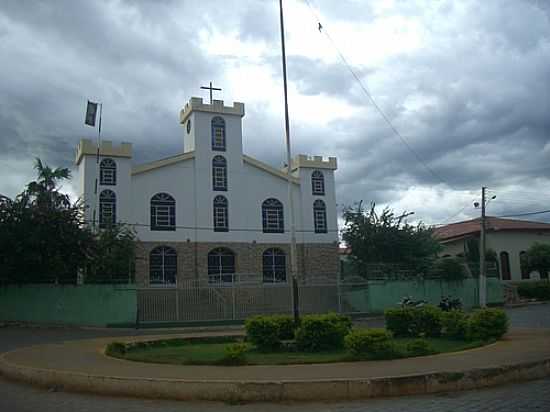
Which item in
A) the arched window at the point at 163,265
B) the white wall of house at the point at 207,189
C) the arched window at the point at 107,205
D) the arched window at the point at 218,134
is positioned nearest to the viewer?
the arched window at the point at 107,205

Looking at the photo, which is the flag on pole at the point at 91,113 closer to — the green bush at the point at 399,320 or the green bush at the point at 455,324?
the green bush at the point at 399,320

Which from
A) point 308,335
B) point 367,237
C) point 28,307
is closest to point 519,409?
point 308,335

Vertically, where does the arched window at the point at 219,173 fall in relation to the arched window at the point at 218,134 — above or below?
below

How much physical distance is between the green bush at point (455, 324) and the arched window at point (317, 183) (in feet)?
89.7

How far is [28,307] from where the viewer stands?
2677cm

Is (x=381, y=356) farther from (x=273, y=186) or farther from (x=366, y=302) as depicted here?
(x=273, y=186)

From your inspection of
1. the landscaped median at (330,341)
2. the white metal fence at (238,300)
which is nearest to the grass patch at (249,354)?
the landscaped median at (330,341)

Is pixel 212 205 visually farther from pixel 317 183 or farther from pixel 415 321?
pixel 415 321

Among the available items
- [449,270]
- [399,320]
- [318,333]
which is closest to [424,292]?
[449,270]

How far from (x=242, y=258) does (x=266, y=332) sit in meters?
25.5

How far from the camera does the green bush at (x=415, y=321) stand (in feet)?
51.2

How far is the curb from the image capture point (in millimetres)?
8547

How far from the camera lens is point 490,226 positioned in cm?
5041

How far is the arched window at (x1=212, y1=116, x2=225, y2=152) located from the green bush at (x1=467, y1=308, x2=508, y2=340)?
→ 27.7 m
